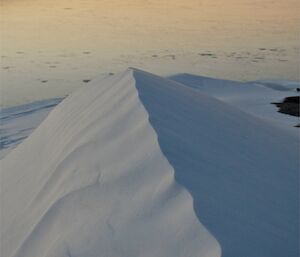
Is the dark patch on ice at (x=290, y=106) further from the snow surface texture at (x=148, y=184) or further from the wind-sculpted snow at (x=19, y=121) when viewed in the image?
the snow surface texture at (x=148, y=184)

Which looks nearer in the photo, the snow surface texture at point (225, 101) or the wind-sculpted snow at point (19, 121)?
the wind-sculpted snow at point (19, 121)

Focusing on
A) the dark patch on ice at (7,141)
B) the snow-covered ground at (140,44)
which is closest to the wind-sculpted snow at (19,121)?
the dark patch on ice at (7,141)

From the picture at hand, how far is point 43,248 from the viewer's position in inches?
96.7

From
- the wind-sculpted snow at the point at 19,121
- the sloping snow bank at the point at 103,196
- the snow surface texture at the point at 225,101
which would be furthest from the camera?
the snow surface texture at the point at 225,101

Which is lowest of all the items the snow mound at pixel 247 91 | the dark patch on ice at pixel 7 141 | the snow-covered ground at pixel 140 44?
the snow-covered ground at pixel 140 44

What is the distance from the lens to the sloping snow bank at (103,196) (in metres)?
2.12

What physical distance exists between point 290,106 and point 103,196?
7.82m

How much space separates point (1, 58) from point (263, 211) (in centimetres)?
1574

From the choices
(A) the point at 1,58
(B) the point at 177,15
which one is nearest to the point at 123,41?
(A) the point at 1,58

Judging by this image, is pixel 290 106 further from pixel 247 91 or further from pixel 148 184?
pixel 148 184

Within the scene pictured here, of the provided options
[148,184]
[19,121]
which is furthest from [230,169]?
[19,121]

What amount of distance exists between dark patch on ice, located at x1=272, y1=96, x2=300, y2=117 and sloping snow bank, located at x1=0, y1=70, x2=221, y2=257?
6006mm

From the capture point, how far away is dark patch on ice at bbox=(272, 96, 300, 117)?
9.32 metres

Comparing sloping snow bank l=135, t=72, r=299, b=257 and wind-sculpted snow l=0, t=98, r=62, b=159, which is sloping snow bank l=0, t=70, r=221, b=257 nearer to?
sloping snow bank l=135, t=72, r=299, b=257
